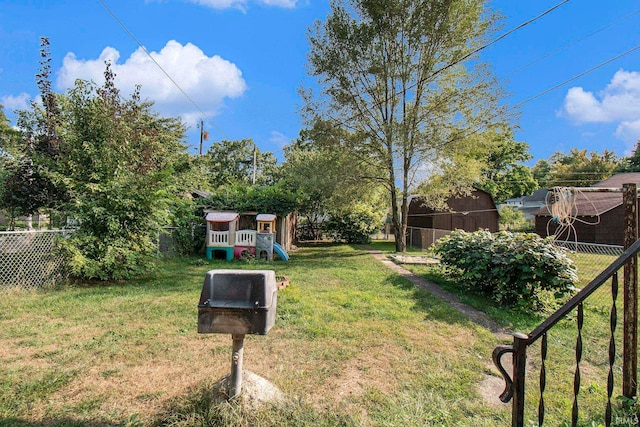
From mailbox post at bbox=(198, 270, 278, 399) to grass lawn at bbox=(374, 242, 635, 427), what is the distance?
2.06m

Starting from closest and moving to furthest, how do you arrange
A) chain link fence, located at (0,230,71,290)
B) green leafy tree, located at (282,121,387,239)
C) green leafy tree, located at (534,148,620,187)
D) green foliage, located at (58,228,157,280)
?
chain link fence, located at (0,230,71,290)
green foliage, located at (58,228,157,280)
green leafy tree, located at (282,121,387,239)
green leafy tree, located at (534,148,620,187)

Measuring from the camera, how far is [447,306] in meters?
5.26

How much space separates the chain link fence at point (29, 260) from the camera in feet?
17.3

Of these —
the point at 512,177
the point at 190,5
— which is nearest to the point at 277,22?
the point at 190,5

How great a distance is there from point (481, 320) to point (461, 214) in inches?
636

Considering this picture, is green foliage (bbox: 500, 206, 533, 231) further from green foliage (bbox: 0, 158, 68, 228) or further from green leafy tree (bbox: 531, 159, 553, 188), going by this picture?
green foliage (bbox: 0, 158, 68, 228)

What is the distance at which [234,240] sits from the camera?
10406 mm

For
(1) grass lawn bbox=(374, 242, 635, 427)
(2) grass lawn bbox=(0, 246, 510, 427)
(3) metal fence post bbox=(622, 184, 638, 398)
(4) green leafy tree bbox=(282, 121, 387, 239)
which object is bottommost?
(1) grass lawn bbox=(374, 242, 635, 427)

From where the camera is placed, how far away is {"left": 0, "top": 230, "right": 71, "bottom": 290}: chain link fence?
5.26 metres

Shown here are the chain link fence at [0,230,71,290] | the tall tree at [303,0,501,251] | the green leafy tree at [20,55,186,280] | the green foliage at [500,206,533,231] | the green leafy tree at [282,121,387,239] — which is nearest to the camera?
the chain link fence at [0,230,71,290]

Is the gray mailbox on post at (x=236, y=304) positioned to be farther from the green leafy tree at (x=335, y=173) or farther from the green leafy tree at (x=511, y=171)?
the green leafy tree at (x=511, y=171)

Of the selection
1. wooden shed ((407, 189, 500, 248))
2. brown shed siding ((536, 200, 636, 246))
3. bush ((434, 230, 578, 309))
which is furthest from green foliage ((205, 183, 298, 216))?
brown shed siding ((536, 200, 636, 246))

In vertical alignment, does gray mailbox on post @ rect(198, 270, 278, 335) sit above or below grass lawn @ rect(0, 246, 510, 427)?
above

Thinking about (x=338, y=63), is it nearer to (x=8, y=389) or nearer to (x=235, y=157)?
(x=8, y=389)
